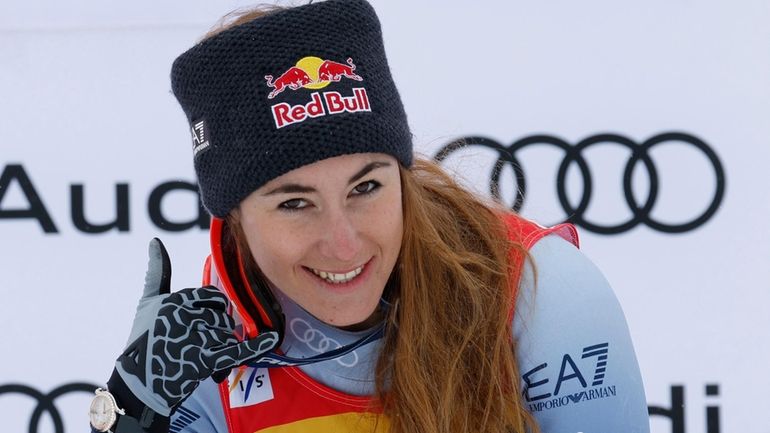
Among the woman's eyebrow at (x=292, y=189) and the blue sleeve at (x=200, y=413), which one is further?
the blue sleeve at (x=200, y=413)

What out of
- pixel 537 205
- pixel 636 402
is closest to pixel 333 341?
pixel 636 402

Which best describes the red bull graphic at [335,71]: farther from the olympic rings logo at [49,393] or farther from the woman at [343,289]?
the olympic rings logo at [49,393]

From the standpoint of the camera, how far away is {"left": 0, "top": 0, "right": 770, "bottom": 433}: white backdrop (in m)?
2.29

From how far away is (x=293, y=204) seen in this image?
1.51 meters

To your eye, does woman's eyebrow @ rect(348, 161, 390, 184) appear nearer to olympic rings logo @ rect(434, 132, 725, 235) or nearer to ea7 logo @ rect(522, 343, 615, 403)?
ea7 logo @ rect(522, 343, 615, 403)

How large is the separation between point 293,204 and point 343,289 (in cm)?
17

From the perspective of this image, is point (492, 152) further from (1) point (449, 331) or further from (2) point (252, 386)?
(2) point (252, 386)

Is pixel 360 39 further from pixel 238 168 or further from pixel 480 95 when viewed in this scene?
pixel 480 95

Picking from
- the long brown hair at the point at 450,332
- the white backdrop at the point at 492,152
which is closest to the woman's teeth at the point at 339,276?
the long brown hair at the point at 450,332

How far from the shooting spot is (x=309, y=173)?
1.45 meters

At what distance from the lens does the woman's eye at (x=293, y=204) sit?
1500 millimetres

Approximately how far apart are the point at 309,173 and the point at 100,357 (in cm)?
124

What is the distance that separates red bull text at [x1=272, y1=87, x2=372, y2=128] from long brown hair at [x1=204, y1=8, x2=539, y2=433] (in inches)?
8.4

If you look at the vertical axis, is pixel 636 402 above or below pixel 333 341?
below
